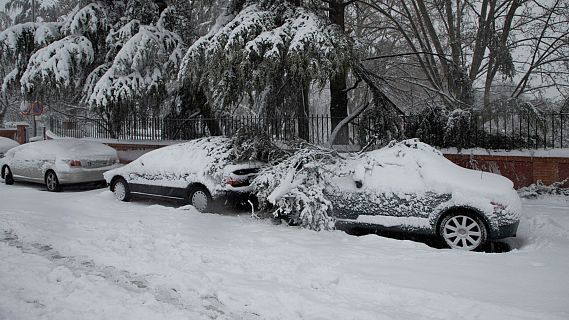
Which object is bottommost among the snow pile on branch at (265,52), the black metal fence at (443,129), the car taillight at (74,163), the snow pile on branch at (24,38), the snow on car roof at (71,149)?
the car taillight at (74,163)

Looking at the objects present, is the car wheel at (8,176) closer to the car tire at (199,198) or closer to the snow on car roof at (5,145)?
the snow on car roof at (5,145)

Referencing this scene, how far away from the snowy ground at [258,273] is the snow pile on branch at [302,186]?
1.04ft

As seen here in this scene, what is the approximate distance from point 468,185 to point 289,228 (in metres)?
2.99

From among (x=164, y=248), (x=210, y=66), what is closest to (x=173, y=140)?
(x=210, y=66)

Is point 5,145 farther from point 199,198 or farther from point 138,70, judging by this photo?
point 199,198

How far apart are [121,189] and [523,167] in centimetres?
905

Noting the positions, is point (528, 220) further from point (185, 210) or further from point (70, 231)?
point (70, 231)

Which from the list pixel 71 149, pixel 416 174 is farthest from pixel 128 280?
pixel 71 149

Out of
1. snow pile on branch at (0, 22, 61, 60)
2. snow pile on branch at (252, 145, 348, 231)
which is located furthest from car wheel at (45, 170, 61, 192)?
snow pile on branch at (252, 145, 348, 231)

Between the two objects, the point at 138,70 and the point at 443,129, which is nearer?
the point at 443,129

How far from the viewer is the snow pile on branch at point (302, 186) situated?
790 centimetres

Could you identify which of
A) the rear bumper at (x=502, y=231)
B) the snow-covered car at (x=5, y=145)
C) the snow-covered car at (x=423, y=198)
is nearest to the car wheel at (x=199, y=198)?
the snow-covered car at (x=423, y=198)

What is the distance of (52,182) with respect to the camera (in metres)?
12.9

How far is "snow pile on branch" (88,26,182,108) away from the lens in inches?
575
